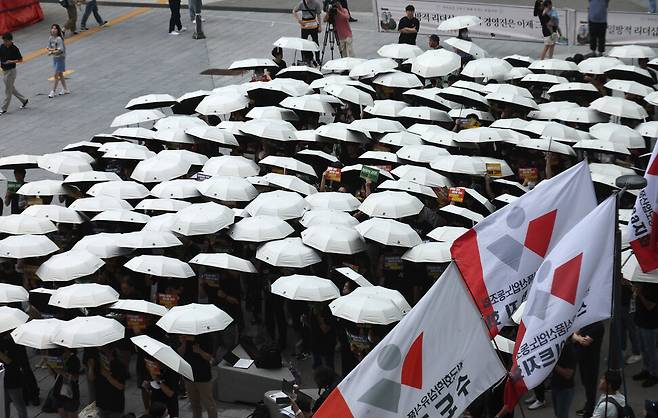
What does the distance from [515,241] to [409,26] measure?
54.0ft

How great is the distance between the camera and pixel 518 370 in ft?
34.2

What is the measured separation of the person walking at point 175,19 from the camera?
3193 cm

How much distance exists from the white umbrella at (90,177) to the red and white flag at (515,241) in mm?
8509

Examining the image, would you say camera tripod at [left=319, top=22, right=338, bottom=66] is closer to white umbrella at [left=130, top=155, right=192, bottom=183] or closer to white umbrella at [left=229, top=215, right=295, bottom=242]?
white umbrella at [left=130, top=155, right=192, bottom=183]

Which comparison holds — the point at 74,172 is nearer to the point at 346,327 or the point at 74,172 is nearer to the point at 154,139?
the point at 154,139

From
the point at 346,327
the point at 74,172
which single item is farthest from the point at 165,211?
the point at 346,327

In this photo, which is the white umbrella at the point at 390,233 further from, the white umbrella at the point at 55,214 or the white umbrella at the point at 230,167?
the white umbrella at the point at 55,214

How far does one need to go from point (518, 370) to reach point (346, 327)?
183 inches

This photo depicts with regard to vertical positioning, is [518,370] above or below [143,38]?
above

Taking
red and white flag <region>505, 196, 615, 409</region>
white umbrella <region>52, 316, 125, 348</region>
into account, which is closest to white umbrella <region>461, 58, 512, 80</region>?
white umbrella <region>52, 316, 125, 348</region>

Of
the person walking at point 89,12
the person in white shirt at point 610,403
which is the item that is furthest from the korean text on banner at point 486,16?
the person in white shirt at point 610,403

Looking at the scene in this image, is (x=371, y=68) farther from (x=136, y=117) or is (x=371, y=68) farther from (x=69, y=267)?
(x=69, y=267)

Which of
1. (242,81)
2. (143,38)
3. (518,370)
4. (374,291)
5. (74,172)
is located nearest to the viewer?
(518,370)

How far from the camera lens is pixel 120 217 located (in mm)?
16766
